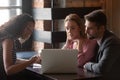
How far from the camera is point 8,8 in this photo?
417cm

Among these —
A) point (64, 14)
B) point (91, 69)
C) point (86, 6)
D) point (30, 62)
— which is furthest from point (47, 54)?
point (86, 6)

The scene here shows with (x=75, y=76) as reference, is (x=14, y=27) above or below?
above

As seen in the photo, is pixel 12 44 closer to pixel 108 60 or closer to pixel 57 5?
pixel 108 60

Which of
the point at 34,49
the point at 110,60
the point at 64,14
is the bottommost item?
the point at 34,49

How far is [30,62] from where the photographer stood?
262 centimetres

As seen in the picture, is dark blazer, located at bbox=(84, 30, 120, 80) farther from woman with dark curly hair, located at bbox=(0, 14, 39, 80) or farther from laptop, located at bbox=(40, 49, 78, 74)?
woman with dark curly hair, located at bbox=(0, 14, 39, 80)

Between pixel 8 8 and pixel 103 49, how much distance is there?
6.45 feet

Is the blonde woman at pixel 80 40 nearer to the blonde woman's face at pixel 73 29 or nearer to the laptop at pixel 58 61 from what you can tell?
the blonde woman's face at pixel 73 29

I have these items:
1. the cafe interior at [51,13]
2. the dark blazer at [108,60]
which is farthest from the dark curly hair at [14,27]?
the cafe interior at [51,13]

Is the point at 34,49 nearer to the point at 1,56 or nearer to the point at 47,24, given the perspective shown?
the point at 47,24

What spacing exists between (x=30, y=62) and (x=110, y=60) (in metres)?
0.68

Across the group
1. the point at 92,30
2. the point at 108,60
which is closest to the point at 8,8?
the point at 92,30

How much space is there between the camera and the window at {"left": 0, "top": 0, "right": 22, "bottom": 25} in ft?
13.5

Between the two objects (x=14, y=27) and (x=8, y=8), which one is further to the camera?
(x=8, y=8)
